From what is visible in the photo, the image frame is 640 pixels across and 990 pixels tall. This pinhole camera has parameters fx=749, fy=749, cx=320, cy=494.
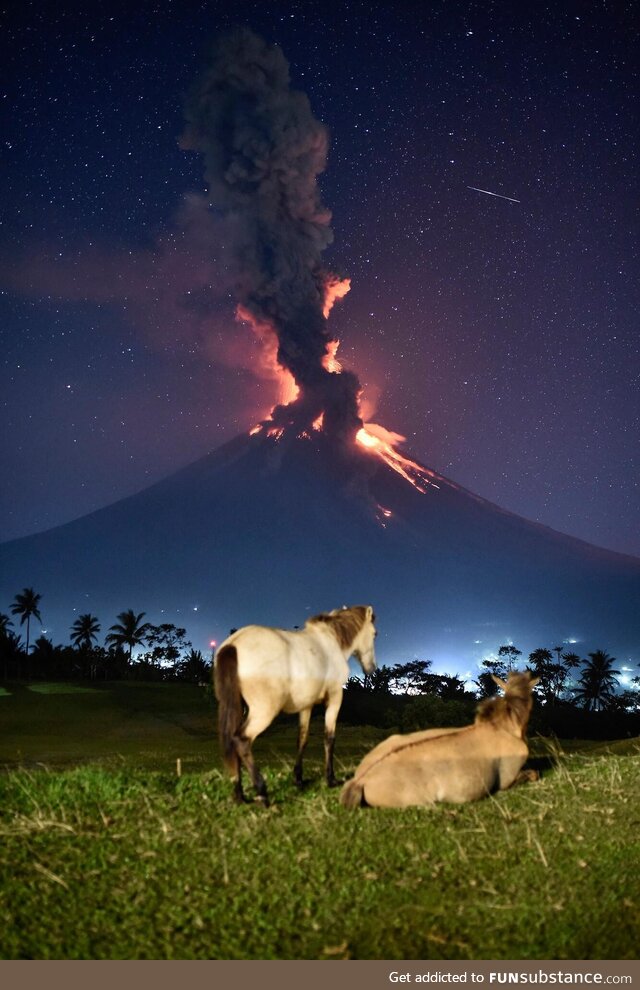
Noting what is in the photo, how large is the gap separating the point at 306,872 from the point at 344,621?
12.0 feet

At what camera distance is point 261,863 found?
17.3 feet

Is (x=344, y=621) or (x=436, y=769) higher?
(x=344, y=621)

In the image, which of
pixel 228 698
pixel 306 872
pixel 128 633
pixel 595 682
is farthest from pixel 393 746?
pixel 128 633

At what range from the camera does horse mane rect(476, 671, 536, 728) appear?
7.79 metres

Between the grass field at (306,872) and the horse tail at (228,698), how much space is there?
1.75 ft

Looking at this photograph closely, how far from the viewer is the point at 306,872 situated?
16.7 ft

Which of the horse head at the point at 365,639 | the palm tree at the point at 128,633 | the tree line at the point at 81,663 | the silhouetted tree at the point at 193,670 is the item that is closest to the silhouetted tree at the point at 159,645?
the tree line at the point at 81,663

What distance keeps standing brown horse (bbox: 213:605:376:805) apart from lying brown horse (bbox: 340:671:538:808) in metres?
0.84

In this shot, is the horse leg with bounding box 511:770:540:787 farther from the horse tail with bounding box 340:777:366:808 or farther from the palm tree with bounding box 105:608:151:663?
the palm tree with bounding box 105:608:151:663

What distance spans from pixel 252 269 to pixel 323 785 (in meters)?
144

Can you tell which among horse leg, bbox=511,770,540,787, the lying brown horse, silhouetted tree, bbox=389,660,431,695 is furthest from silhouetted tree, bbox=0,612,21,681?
the lying brown horse

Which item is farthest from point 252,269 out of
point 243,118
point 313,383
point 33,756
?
point 33,756

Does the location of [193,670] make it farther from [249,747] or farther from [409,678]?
[249,747]

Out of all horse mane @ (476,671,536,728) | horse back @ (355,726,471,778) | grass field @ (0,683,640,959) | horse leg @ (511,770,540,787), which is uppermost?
horse mane @ (476,671,536,728)
